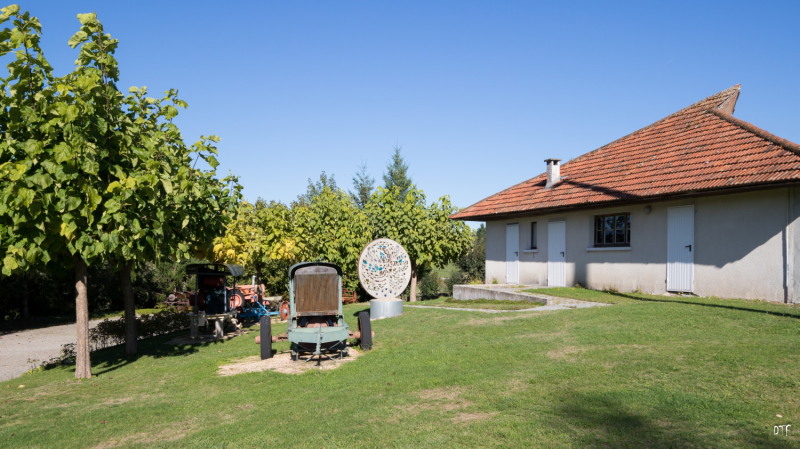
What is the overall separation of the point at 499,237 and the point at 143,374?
15.8 metres

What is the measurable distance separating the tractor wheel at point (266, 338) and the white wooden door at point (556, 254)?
1246cm

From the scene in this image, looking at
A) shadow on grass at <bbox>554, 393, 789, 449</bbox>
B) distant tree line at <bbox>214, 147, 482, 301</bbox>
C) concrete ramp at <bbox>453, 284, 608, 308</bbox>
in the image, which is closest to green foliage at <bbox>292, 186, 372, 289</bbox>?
distant tree line at <bbox>214, 147, 482, 301</bbox>

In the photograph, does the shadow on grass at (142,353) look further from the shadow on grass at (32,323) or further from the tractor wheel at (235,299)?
the shadow on grass at (32,323)

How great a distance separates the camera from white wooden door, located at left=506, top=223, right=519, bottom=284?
22.6 meters

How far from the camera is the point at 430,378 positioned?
26.9 ft

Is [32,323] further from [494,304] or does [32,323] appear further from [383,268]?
[494,304]

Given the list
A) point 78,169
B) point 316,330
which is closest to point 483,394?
point 316,330

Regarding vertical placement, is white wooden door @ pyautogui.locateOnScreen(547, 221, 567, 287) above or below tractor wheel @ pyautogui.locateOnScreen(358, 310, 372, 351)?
above

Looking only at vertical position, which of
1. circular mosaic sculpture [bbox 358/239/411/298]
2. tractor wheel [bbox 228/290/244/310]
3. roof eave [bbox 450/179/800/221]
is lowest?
tractor wheel [bbox 228/290/244/310]

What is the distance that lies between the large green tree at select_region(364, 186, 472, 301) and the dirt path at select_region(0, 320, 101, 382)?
12384 mm

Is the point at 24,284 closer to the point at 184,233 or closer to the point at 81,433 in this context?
the point at 184,233

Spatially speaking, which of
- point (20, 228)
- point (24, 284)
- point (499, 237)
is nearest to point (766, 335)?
point (20, 228)

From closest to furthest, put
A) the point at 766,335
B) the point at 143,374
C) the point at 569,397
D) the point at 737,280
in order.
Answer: the point at 569,397
the point at 766,335
the point at 143,374
the point at 737,280

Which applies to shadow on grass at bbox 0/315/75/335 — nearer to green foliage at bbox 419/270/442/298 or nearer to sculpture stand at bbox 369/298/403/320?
sculpture stand at bbox 369/298/403/320
